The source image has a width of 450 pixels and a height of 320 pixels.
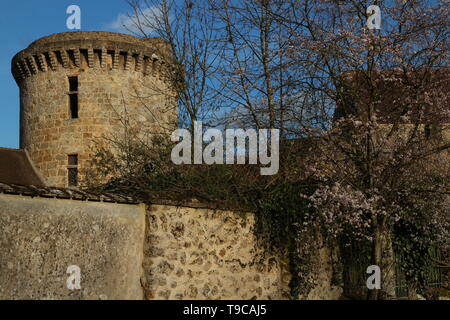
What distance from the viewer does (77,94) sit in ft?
54.2

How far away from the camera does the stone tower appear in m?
16.1

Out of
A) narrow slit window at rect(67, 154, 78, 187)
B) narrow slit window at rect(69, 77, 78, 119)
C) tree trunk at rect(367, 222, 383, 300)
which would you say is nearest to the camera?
tree trunk at rect(367, 222, 383, 300)

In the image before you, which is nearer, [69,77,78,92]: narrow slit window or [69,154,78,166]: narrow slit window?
[69,154,78,166]: narrow slit window

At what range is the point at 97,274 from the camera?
222 inches

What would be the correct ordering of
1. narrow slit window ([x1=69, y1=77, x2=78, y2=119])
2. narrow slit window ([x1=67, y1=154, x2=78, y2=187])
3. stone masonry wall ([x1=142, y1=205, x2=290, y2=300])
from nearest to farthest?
stone masonry wall ([x1=142, y1=205, x2=290, y2=300]) → narrow slit window ([x1=67, y1=154, x2=78, y2=187]) → narrow slit window ([x1=69, y1=77, x2=78, y2=119])

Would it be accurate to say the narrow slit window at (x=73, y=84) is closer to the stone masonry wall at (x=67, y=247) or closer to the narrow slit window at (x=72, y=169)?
the narrow slit window at (x=72, y=169)

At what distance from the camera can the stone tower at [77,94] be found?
16109 millimetres

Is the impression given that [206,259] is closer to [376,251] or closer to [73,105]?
[376,251]

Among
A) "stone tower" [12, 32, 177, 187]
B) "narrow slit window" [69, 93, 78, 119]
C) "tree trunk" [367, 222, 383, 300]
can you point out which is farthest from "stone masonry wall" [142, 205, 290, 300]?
"narrow slit window" [69, 93, 78, 119]

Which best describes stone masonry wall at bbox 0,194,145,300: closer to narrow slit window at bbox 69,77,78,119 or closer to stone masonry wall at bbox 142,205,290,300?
stone masonry wall at bbox 142,205,290,300

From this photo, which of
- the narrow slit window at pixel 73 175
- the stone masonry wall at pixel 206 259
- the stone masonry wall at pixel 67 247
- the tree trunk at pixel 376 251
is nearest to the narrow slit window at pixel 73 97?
the narrow slit window at pixel 73 175

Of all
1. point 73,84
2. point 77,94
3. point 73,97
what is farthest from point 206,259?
point 73,84

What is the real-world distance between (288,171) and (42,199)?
3.81m

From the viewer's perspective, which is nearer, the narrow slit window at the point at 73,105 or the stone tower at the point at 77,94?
the stone tower at the point at 77,94
